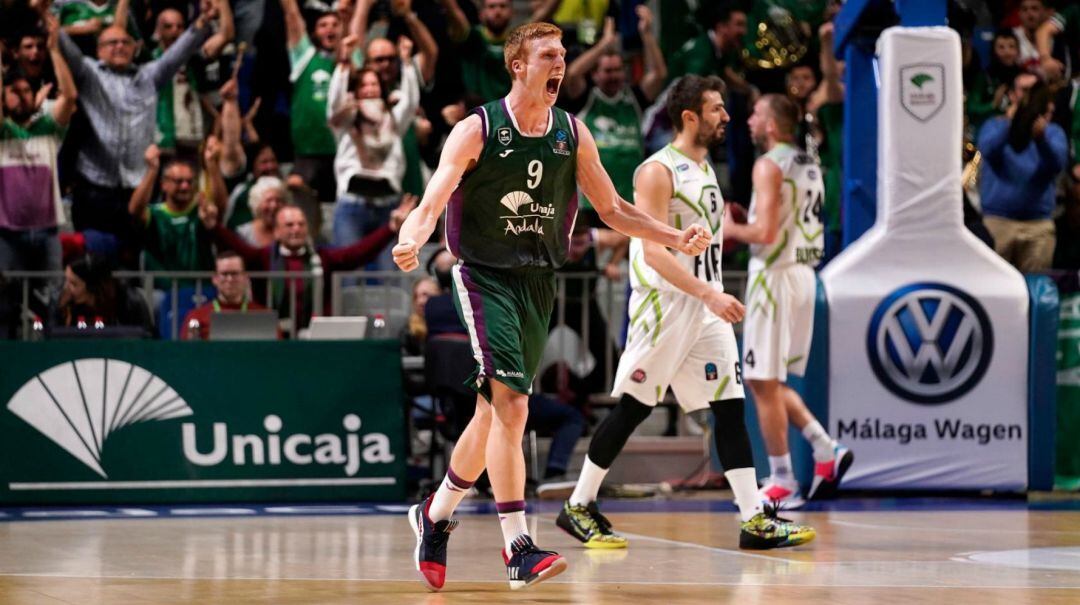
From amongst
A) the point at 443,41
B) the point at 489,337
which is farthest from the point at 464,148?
the point at 443,41

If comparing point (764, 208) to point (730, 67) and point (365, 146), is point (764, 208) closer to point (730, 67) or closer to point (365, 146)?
point (365, 146)

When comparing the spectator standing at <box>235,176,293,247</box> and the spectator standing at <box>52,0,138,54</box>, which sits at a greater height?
the spectator standing at <box>52,0,138,54</box>

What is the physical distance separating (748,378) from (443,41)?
5417mm

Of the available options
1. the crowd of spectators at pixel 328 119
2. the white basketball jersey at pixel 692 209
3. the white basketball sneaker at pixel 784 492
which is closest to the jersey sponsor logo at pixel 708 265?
the white basketball jersey at pixel 692 209

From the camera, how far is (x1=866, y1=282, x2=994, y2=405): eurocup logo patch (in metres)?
10.5

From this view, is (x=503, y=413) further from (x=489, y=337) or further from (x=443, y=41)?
(x=443, y=41)

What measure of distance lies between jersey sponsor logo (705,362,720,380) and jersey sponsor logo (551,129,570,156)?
1.88 m

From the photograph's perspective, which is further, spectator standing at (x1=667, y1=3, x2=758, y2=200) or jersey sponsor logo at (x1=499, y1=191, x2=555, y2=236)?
spectator standing at (x1=667, y1=3, x2=758, y2=200)

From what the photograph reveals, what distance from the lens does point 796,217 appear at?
993 centimetres

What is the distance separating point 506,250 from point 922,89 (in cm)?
535

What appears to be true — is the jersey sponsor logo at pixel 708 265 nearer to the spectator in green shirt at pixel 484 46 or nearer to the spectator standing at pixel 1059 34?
the spectator in green shirt at pixel 484 46

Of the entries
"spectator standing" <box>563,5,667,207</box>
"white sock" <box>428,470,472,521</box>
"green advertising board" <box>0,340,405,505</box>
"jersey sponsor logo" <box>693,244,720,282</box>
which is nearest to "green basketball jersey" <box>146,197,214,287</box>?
"green advertising board" <box>0,340,405,505</box>

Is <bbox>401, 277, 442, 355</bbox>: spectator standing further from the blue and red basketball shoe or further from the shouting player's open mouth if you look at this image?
the blue and red basketball shoe

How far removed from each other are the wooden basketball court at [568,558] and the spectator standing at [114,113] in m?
4.00
